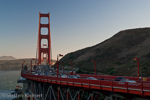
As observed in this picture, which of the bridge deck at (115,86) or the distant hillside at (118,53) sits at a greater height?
A: the distant hillside at (118,53)

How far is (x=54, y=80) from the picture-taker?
29.6 meters

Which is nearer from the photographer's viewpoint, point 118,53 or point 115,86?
point 115,86

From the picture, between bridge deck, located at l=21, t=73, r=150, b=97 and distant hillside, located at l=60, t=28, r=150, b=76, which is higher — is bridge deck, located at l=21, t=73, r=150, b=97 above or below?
below

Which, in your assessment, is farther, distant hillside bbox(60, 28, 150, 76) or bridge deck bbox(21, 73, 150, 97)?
distant hillside bbox(60, 28, 150, 76)

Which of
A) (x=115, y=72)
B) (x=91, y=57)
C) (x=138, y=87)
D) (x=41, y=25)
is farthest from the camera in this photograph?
(x=91, y=57)

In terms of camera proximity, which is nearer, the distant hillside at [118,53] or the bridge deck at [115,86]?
the bridge deck at [115,86]

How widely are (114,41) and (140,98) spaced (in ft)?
418

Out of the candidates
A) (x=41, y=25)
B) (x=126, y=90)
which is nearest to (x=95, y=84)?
(x=126, y=90)

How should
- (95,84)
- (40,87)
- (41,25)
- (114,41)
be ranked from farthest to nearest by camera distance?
(114,41) < (41,25) < (40,87) < (95,84)

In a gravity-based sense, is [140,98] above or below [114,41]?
below

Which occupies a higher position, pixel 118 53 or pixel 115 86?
pixel 118 53

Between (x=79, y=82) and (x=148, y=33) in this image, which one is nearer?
(x=79, y=82)

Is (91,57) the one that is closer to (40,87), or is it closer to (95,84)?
(40,87)

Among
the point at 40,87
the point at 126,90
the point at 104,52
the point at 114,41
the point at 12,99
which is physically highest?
the point at 114,41
